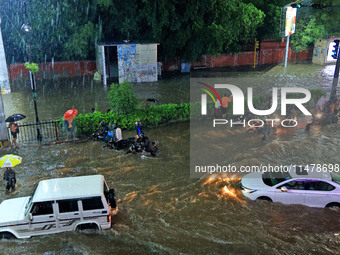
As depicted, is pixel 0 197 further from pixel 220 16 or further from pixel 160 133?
pixel 220 16

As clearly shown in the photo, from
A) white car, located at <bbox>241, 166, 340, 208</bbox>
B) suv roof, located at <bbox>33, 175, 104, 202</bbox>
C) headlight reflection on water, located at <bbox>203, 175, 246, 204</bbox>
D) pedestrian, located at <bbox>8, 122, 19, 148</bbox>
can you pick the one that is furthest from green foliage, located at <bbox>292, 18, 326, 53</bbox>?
suv roof, located at <bbox>33, 175, 104, 202</bbox>

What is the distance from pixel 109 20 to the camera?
3105 centimetres

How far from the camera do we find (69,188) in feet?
31.4

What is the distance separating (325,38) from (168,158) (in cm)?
2891

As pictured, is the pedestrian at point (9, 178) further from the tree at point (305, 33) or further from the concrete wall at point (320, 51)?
the concrete wall at point (320, 51)

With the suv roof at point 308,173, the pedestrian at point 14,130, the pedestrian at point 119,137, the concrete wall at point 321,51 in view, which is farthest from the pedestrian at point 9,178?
the concrete wall at point 321,51

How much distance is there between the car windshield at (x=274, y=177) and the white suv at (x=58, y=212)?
5.36 meters

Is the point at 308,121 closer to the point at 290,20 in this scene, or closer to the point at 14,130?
the point at 14,130

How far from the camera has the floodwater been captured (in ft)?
30.8

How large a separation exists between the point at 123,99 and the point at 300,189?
10030 millimetres

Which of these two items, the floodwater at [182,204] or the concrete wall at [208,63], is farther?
the concrete wall at [208,63]

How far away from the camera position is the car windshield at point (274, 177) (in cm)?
1116

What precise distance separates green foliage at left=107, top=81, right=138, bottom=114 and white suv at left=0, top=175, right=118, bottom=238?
8.44 m

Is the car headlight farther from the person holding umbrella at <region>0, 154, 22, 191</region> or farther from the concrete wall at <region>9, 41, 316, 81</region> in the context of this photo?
the concrete wall at <region>9, 41, 316, 81</region>
